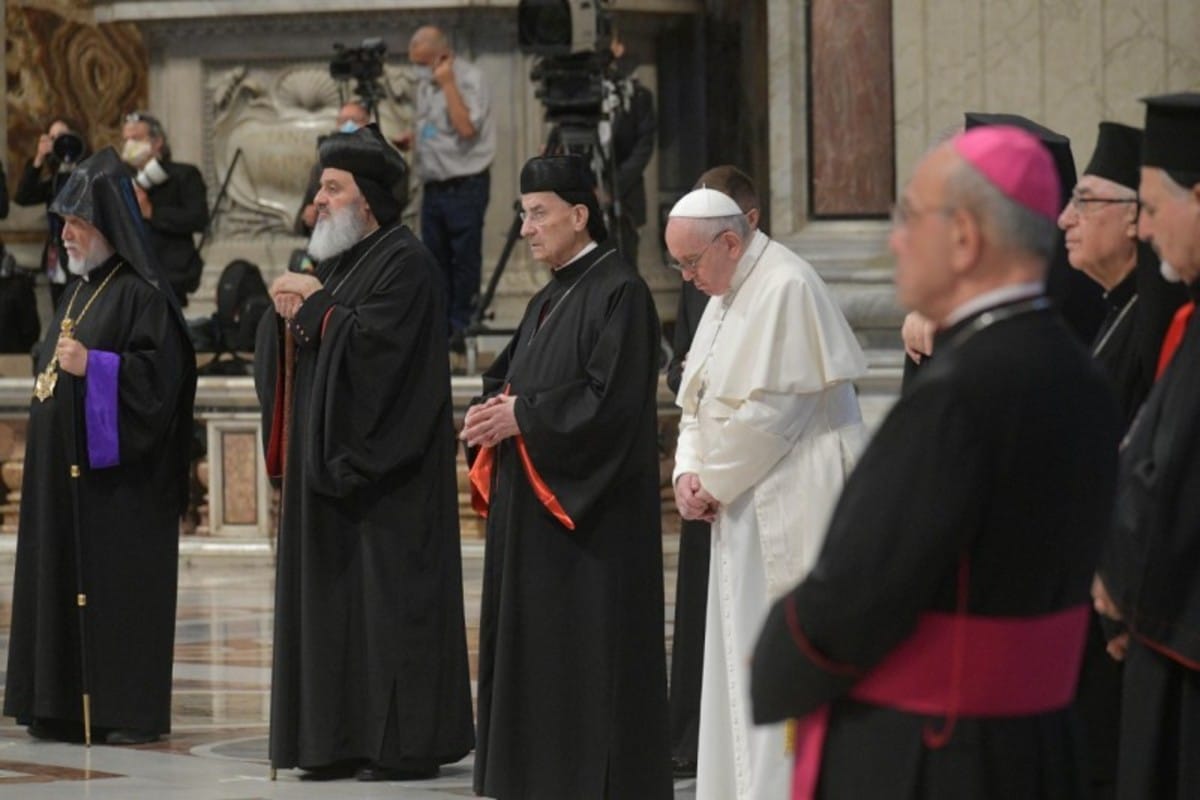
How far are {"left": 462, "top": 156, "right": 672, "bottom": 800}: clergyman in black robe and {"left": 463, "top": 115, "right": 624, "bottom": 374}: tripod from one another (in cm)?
418

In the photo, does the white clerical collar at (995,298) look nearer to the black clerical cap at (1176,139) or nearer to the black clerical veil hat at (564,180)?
the black clerical cap at (1176,139)

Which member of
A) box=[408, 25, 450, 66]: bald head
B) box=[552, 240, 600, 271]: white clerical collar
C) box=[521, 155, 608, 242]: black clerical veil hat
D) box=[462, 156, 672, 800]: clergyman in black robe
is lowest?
box=[462, 156, 672, 800]: clergyman in black robe

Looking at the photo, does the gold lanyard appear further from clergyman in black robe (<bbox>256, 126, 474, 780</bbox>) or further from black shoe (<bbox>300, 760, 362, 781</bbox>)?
black shoe (<bbox>300, 760, 362, 781</bbox>)

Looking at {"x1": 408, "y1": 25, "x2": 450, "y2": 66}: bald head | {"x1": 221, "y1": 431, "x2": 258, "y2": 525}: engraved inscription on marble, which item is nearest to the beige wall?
{"x1": 408, "y1": 25, "x2": 450, "y2": 66}: bald head

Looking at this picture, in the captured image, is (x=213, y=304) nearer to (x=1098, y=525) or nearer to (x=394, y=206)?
(x=394, y=206)

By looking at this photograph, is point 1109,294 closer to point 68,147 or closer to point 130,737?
point 130,737

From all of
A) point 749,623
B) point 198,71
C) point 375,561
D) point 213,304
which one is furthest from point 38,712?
point 198,71

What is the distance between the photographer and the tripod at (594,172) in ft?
38.4

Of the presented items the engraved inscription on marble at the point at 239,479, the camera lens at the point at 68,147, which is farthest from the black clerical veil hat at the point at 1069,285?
the camera lens at the point at 68,147

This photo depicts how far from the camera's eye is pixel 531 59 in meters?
15.1

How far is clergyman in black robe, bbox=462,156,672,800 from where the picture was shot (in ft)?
21.8

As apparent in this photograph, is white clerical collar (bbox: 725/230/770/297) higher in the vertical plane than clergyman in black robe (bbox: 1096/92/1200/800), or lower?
higher

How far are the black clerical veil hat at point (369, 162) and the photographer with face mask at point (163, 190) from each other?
6.08 meters

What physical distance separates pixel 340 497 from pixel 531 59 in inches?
314
